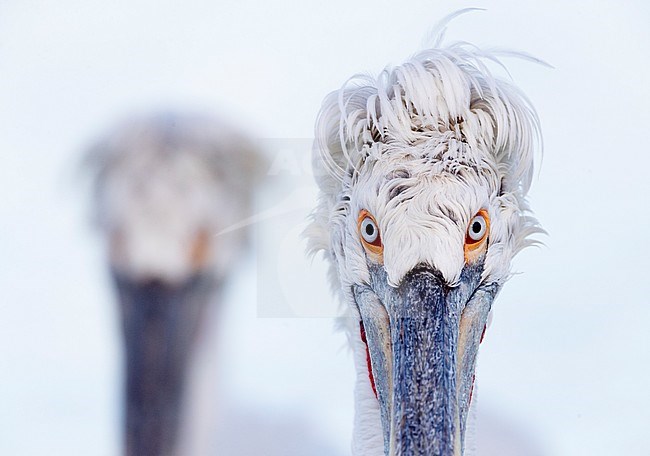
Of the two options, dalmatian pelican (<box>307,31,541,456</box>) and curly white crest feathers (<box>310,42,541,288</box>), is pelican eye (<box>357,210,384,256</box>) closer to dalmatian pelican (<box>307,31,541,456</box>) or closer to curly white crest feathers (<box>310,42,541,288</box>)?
dalmatian pelican (<box>307,31,541,456</box>)

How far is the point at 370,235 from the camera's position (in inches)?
79.9

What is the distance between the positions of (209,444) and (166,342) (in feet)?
1.69

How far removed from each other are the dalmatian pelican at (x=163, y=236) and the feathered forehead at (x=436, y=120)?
1365 millimetres

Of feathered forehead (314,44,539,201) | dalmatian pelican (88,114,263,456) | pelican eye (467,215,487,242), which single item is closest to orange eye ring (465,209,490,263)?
pelican eye (467,215,487,242)

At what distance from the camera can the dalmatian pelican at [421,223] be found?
1.84 metres

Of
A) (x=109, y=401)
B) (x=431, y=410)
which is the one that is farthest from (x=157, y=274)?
(x=431, y=410)

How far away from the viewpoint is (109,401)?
3.57m

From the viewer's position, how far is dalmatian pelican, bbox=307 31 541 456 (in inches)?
72.5

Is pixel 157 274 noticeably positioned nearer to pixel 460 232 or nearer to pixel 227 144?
pixel 227 144

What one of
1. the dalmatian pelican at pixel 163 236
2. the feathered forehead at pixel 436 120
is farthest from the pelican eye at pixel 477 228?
the dalmatian pelican at pixel 163 236

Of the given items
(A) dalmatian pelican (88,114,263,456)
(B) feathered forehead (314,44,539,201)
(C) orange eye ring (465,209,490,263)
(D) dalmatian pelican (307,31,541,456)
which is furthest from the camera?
(A) dalmatian pelican (88,114,263,456)

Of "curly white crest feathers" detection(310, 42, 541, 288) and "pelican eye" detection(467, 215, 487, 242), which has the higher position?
"curly white crest feathers" detection(310, 42, 541, 288)

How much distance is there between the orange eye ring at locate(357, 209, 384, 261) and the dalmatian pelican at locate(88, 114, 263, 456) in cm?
159

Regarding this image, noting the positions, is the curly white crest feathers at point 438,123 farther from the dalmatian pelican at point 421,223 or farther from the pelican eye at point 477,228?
the pelican eye at point 477,228
